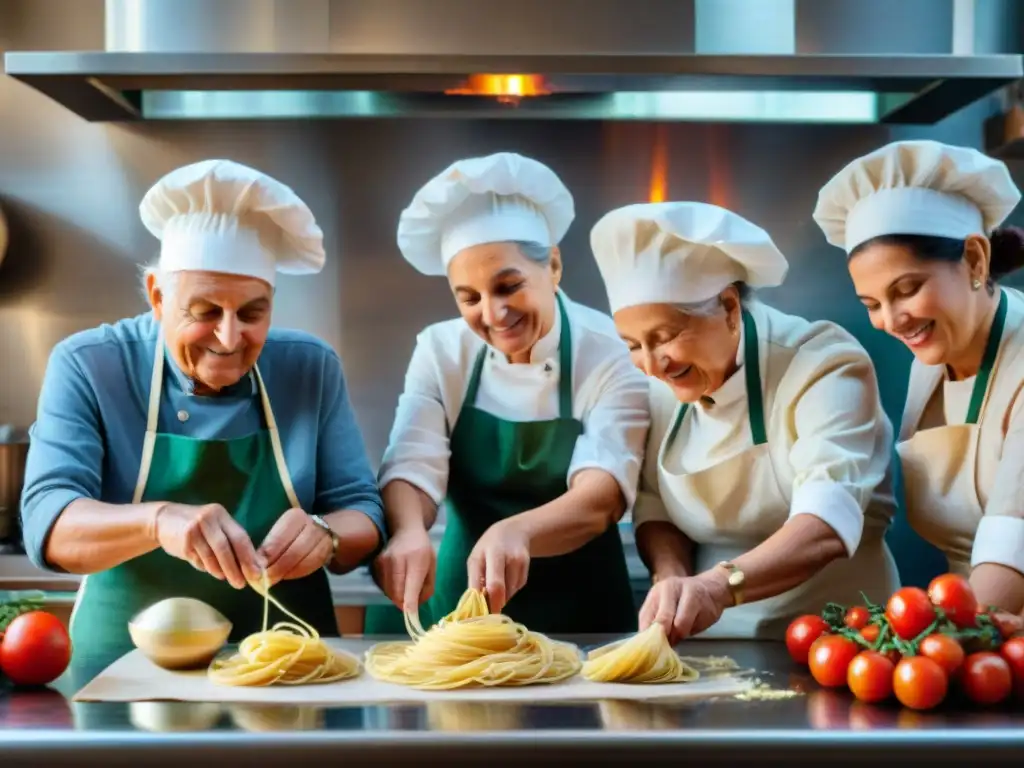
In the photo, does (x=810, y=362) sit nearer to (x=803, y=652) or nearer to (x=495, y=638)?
(x=803, y=652)

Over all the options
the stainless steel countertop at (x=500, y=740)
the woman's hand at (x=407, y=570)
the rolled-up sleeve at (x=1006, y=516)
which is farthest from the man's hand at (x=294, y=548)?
the rolled-up sleeve at (x=1006, y=516)

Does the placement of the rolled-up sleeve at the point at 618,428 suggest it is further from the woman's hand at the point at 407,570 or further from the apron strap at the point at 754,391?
the woman's hand at the point at 407,570

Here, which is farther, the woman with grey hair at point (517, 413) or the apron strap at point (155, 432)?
the woman with grey hair at point (517, 413)

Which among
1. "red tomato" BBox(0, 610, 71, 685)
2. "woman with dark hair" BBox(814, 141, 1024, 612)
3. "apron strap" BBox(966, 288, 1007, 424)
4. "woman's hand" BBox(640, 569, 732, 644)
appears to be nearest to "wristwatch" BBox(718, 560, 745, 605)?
"woman's hand" BBox(640, 569, 732, 644)

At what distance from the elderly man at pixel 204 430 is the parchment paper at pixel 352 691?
31 cm

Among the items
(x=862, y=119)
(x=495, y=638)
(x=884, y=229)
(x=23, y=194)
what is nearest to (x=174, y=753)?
(x=495, y=638)

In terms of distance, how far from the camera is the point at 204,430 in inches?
87.1

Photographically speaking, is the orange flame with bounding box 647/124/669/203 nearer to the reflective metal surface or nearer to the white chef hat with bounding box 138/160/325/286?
the reflective metal surface

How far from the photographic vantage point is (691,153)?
124 inches

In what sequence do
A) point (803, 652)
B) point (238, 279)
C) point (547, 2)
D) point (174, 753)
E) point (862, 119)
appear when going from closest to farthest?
point (174, 753) → point (803, 652) → point (238, 279) → point (547, 2) → point (862, 119)

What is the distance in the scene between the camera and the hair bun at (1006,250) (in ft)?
7.32

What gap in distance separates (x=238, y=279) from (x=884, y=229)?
1236 mm

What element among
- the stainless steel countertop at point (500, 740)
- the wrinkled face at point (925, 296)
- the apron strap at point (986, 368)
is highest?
the wrinkled face at point (925, 296)

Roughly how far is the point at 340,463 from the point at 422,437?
8.2 inches
